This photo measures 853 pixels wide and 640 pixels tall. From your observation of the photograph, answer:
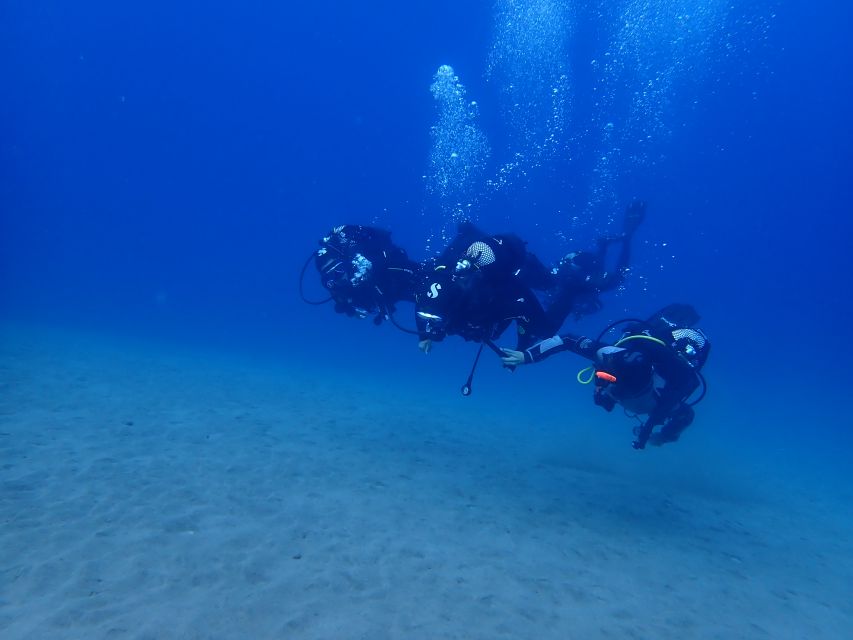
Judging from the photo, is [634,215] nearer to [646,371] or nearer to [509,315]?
[509,315]

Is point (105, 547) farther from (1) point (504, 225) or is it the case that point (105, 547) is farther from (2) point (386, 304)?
(1) point (504, 225)

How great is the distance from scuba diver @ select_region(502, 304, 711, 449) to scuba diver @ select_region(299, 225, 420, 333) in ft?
10.2

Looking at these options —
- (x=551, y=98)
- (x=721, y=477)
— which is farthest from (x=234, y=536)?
(x=551, y=98)

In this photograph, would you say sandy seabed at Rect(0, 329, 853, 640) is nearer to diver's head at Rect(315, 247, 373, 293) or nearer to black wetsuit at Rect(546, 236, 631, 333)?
diver's head at Rect(315, 247, 373, 293)

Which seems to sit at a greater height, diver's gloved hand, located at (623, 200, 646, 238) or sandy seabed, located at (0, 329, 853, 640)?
diver's gloved hand, located at (623, 200, 646, 238)

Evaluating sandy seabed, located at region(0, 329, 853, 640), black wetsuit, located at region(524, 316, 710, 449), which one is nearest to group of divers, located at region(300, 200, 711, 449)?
black wetsuit, located at region(524, 316, 710, 449)

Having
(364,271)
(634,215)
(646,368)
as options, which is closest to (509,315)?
(646,368)

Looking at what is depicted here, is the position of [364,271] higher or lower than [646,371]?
higher

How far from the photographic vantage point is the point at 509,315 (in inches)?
314

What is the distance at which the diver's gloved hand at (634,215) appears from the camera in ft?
48.9

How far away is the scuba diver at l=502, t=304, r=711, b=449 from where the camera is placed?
652cm

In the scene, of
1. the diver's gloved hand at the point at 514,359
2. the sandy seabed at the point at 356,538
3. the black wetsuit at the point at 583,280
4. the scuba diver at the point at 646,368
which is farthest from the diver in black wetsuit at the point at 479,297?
the sandy seabed at the point at 356,538

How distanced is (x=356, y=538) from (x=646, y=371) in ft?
14.8

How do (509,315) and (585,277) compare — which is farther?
(585,277)
